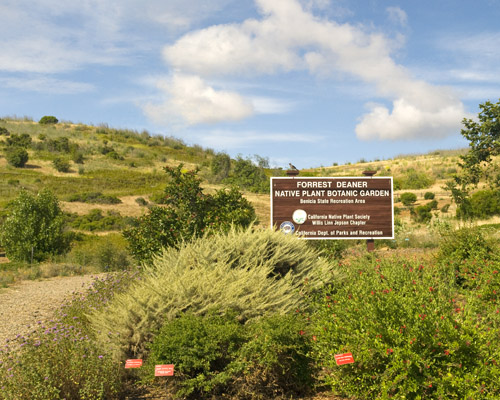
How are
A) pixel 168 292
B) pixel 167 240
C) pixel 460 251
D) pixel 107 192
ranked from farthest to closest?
pixel 107 192 < pixel 167 240 < pixel 460 251 < pixel 168 292

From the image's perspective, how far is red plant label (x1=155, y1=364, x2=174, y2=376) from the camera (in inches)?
199

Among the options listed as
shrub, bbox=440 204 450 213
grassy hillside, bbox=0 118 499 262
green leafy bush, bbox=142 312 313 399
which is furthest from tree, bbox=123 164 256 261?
shrub, bbox=440 204 450 213

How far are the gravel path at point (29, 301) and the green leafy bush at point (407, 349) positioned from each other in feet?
18.4

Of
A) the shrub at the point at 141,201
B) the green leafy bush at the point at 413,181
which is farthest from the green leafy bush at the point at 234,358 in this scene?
the green leafy bush at the point at 413,181

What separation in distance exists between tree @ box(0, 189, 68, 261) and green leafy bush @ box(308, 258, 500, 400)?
17.1m

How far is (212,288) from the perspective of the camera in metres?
6.40

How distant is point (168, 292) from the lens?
638cm

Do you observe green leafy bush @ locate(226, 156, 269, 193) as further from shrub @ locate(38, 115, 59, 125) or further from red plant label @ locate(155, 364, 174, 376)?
red plant label @ locate(155, 364, 174, 376)

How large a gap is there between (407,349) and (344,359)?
23.7 inches

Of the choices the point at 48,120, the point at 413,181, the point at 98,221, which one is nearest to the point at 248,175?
the point at 413,181

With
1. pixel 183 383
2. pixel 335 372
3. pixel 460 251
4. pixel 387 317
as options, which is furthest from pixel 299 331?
pixel 460 251

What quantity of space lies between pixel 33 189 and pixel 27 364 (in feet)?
119

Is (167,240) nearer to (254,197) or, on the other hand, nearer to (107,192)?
(254,197)

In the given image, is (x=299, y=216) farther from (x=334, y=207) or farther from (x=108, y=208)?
(x=108, y=208)
